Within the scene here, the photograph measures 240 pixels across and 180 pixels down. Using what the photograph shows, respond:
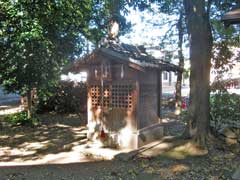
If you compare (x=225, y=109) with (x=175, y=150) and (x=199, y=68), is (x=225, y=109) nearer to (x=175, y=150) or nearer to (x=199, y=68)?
(x=199, y=68)

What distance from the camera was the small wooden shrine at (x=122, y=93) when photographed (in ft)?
30.6

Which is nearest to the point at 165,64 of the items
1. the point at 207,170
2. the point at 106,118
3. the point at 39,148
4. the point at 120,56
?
the point at 120,56

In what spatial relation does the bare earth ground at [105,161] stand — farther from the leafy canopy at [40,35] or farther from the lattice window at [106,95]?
the leafy canopy at [40,35]

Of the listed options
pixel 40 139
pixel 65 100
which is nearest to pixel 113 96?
pixel 40 139

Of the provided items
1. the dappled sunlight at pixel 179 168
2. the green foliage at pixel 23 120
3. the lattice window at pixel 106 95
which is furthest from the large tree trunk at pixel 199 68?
the green foliage at pixel 23 120

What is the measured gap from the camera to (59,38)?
11.7m

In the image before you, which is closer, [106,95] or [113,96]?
[113,96]

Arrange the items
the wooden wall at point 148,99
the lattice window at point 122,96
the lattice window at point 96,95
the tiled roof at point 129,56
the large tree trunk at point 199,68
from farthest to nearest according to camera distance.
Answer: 1. the lattice window at point 96,95
2. the wooden wall at point 148,99
3. the lattice window at point 122,96
4. the tiled roof at point 129,56
5. the large tree trunk at point 199,68

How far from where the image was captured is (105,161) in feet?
26.8

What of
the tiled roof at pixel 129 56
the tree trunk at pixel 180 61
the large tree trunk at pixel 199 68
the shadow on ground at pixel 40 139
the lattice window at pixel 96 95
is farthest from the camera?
the tree trunk at pixel 180 61

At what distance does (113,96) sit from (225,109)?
3382 mm

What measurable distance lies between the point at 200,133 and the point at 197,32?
271 cm

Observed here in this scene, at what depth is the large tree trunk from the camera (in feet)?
27.9

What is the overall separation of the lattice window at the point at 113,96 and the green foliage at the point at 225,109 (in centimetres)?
261
